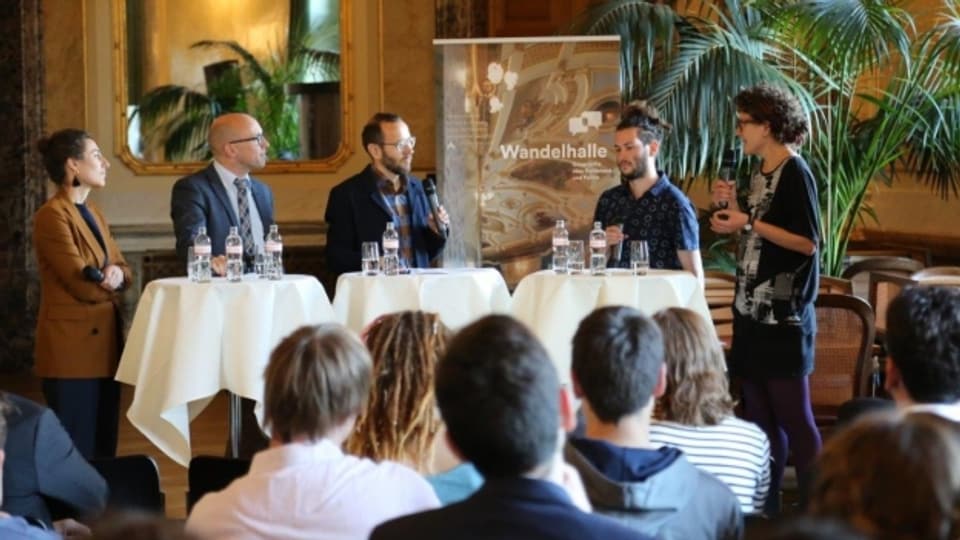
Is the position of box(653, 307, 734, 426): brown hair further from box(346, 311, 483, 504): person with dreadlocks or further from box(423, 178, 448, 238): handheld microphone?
box(423, 178, 448, 238): handheld microphone

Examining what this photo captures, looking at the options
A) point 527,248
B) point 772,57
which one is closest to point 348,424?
point 527,248

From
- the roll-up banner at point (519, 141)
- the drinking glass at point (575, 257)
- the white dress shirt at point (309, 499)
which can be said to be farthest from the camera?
the roll-up banner at point (519, 141)

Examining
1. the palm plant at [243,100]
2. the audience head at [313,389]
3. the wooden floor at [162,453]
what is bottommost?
the wooden floor at [162,453]

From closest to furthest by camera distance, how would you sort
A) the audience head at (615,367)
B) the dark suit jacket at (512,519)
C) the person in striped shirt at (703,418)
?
the dark suit jacket at (512,519) < the audience head at (615,367) < the person in striped shirt at (703,418)

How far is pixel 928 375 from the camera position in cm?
322

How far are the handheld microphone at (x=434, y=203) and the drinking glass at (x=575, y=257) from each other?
58cm

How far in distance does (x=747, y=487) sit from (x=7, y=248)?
26.6ft

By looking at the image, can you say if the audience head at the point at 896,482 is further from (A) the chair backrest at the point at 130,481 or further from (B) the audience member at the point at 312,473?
(A) the chair backrest at the point at 130,481

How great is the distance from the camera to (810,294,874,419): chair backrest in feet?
20.4

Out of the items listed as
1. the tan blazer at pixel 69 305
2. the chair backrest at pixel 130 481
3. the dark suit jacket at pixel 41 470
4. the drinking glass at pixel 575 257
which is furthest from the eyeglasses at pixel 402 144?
the dark suit jacket at pixel 41 470

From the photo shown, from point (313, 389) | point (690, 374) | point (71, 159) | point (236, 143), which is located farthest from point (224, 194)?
point (313, 389)

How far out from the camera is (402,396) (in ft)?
11.2

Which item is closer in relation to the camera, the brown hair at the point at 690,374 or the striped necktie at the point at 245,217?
the brown hair at the point at 690,374

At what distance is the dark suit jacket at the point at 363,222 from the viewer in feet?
22.7
